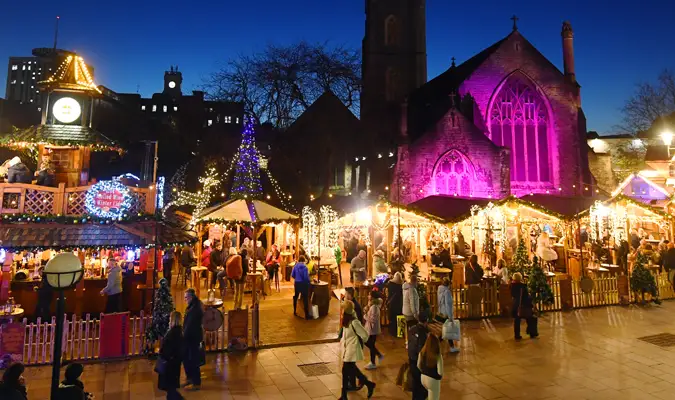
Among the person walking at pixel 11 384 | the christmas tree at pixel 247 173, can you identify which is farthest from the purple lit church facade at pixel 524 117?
the person walking at pixel 11 384

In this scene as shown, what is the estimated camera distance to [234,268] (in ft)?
41.3

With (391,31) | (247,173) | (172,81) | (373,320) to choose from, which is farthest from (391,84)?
(172,81)

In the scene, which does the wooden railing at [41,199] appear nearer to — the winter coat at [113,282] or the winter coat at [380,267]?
the winter coat at [113,282]

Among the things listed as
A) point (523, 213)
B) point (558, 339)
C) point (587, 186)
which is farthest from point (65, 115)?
point (587, 186)

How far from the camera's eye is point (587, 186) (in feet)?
89.7

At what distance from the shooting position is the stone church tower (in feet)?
124

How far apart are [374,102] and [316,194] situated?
10798mm

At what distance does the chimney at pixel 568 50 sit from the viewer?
93.9 ft

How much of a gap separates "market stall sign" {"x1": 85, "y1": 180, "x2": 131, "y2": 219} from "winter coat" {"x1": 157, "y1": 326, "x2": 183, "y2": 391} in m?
5.59

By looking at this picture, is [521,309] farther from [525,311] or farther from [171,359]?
[171,359]

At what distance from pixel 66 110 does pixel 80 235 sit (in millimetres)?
4116

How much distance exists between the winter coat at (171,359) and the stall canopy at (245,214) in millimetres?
8169

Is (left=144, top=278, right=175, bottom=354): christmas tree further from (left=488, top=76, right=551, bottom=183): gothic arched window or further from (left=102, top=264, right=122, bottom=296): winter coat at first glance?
(left=488, top=76, right=551, bottom=183): gothic arched window

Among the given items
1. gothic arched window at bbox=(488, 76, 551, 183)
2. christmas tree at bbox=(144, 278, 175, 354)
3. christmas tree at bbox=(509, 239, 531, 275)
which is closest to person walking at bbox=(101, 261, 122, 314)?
christmas tree at bbox=(144, 278, 175, 354)
